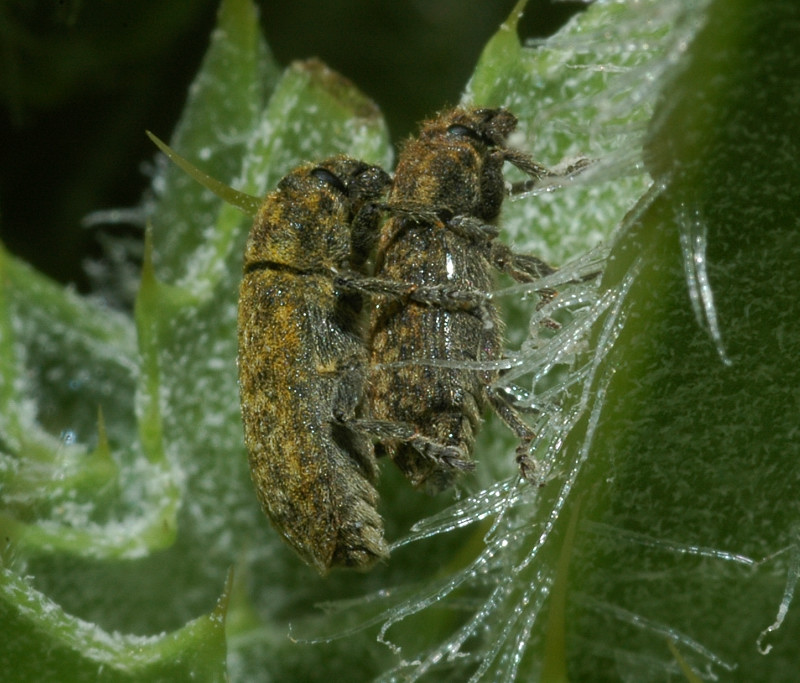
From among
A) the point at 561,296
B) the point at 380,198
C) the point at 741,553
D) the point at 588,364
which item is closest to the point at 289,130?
the point at 380,198

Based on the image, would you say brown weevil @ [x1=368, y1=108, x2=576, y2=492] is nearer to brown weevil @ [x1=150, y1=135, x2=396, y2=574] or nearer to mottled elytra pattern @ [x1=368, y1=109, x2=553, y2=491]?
mottled elytra pattern @ [x1=368, y1=109, x2=553, y2=491]

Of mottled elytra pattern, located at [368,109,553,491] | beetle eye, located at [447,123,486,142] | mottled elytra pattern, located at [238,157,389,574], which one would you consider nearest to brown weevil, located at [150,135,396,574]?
mottled elytra pattern, located at [238,157,389,574]

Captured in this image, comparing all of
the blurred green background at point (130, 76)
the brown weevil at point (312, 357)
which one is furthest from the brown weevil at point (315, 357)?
the blurred green background at point (130, 76)

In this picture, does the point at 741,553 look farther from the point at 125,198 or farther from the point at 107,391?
the point at 125,198

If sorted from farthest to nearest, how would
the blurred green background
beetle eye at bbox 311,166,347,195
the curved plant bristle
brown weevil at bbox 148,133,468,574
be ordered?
the blurred green background
beetle eye at bbox 311,166,347,195
brown weevil at bbox 148,133,468,574
the curved plant bristle

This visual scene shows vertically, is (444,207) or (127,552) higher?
(444,207)

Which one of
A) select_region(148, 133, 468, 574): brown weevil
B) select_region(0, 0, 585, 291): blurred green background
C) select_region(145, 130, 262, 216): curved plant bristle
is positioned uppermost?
select_region(0, 0, 585, 291): blurred green background

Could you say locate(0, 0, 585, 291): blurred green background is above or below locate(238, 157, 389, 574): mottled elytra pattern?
above
